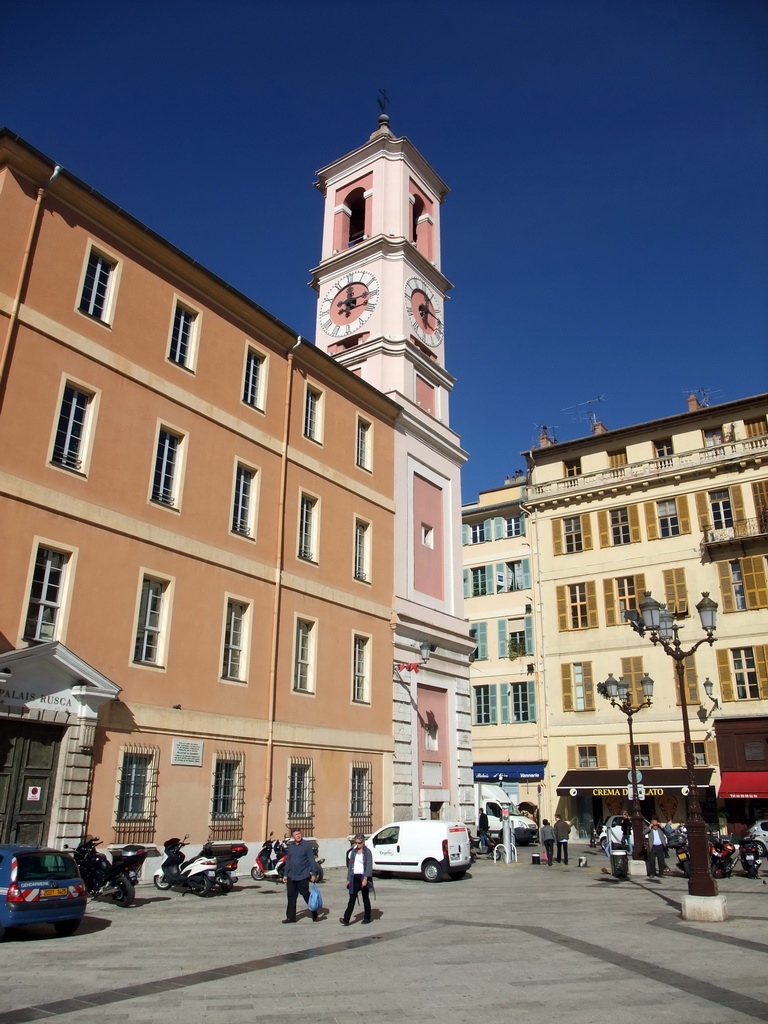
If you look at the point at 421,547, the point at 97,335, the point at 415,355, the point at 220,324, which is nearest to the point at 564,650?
the point at 421,547

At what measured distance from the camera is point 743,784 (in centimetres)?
3155

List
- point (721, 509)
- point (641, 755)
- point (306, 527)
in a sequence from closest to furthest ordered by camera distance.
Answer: point (306, 527)
point (641, 755)
point (721, 509)

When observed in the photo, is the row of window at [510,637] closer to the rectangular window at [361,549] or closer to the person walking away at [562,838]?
the person walking away at [562,838]

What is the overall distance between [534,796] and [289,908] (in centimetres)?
2747

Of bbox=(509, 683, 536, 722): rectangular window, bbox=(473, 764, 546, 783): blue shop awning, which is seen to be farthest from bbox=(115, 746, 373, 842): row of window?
bbox=(509, 683, 536, 722): rectangular window

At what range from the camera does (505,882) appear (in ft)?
65.2

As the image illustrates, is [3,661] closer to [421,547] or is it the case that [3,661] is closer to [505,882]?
[505,882]

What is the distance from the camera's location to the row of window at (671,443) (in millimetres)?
36062

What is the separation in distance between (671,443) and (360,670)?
71.2 feet

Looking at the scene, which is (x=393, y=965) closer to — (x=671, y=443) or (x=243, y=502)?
(x=243, y=502)

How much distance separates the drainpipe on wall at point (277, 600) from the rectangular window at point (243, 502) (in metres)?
0.93

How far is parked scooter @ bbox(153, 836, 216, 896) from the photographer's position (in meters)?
15.1

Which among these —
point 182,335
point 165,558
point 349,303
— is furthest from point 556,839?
Answer: point 349,303

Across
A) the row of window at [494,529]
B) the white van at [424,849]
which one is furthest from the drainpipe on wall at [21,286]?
the row of window at [494,529]
